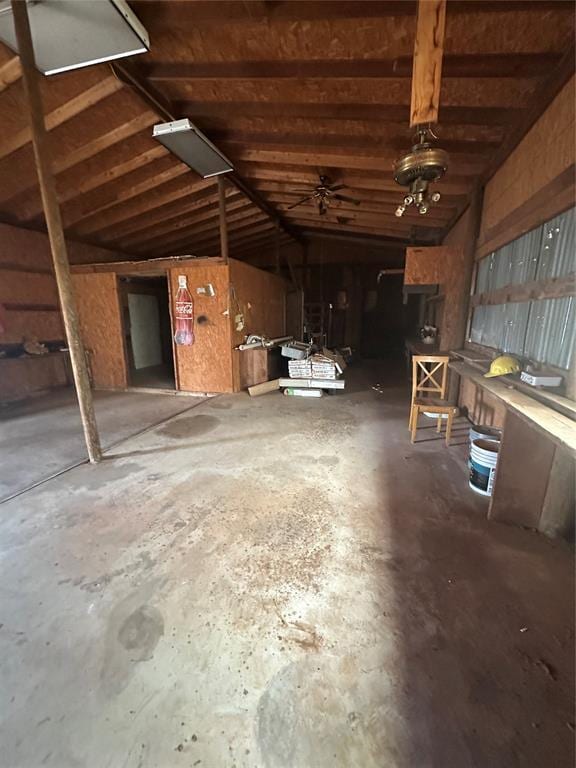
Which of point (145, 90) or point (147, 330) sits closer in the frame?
point (145, 90)

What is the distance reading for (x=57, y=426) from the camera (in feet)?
13.0

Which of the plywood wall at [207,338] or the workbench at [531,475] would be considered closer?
the workbench at [531,475]

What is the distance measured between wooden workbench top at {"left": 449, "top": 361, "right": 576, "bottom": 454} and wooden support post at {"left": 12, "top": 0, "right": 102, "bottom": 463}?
331 cm

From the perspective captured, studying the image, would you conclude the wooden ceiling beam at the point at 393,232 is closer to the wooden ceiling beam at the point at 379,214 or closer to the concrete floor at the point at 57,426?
the wooden ceiling beam at the point at 379,214

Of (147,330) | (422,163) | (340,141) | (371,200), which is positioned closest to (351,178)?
(371,200)

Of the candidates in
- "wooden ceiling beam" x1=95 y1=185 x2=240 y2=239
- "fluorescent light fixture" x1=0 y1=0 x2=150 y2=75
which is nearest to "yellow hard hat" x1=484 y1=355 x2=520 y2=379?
"fluorescent light fixture" x1=0 y1=0 x2=150 y2=75

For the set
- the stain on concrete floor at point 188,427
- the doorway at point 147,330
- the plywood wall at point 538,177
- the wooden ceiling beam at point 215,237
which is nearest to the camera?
the plywood wall at point 538,177

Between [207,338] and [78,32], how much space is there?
3.55 metres

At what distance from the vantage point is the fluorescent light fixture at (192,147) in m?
3.39

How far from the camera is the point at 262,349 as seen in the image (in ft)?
19.2

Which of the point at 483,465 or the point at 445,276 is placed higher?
the point at 445,276

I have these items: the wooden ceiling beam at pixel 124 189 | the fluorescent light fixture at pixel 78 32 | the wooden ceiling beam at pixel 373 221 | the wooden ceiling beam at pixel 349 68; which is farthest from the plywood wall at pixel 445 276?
the fluorescent light fixture at pixel 78 32

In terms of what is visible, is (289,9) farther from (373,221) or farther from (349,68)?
(373,221)

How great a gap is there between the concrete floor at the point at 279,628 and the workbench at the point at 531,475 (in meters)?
0.13
